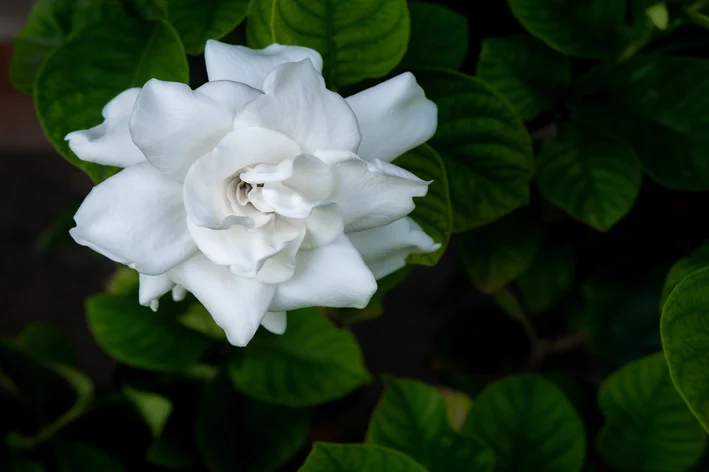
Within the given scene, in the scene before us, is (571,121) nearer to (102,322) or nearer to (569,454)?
(569,454)

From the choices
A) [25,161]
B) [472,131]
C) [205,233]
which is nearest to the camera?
[205,233]

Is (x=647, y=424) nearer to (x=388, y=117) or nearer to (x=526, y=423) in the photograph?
(x=526, y=423)

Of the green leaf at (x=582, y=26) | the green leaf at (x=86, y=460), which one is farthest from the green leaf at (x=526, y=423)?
the green leaf at (x=86, y=460)

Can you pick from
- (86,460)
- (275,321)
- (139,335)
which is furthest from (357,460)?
(86,460)

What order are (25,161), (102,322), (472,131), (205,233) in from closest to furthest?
(205,233), (472,131), (102,322), (25,161)

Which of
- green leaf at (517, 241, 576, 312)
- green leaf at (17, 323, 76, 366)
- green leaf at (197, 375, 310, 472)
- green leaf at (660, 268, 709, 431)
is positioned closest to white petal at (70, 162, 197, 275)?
green leaf at (660, 268, 709, 431)

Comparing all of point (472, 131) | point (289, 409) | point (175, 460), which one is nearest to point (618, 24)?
point (472, 131)

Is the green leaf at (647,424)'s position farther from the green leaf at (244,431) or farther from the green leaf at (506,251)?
the green leaf at (244,431)
